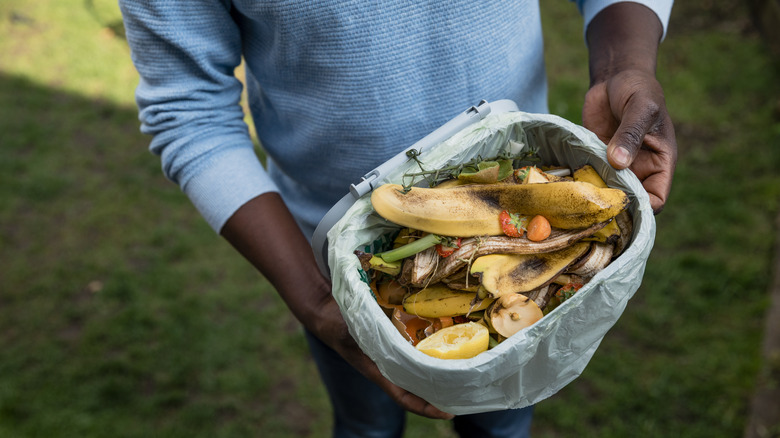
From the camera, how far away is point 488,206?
1.19 m

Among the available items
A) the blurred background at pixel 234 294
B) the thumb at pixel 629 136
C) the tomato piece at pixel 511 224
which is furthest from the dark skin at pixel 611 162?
the blurred background at pixel 234 294

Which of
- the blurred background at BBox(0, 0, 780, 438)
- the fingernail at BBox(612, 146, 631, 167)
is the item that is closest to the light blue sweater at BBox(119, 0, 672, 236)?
the fingernail at BBox(612, 146, 631, 167)

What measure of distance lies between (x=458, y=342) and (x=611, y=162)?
46 centimetres

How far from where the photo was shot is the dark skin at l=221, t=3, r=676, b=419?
1269 millimetres

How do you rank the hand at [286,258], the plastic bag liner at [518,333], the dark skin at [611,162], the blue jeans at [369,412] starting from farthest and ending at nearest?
the blue jeans at [369,412] < the hand at [286,258] < the dark skin at [611,162] < the plastic bag liner at [518,333]

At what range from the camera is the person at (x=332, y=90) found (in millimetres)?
1293

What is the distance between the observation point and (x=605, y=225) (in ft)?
3.78

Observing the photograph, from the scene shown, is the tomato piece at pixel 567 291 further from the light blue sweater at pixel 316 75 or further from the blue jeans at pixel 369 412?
the blue jeans at pixel 369 412

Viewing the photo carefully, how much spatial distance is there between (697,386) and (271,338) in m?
1.98

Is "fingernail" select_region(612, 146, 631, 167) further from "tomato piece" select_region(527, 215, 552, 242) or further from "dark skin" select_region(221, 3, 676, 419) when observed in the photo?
"tomato piece" select_region(527, 215, 552, 242)

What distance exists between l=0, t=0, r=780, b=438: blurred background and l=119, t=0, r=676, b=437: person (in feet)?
5.08

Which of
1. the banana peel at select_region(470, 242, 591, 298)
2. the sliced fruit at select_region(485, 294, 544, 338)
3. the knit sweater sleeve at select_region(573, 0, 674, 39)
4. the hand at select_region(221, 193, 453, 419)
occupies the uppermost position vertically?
the knit sweater sleeve at select_region(573, 0, 674, 39)

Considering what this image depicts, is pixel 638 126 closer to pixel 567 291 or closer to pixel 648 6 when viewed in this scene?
pixel 567 291

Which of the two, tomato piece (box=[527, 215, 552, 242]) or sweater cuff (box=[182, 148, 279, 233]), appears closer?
tomato piece (box=[527, 215, 552, 242])
